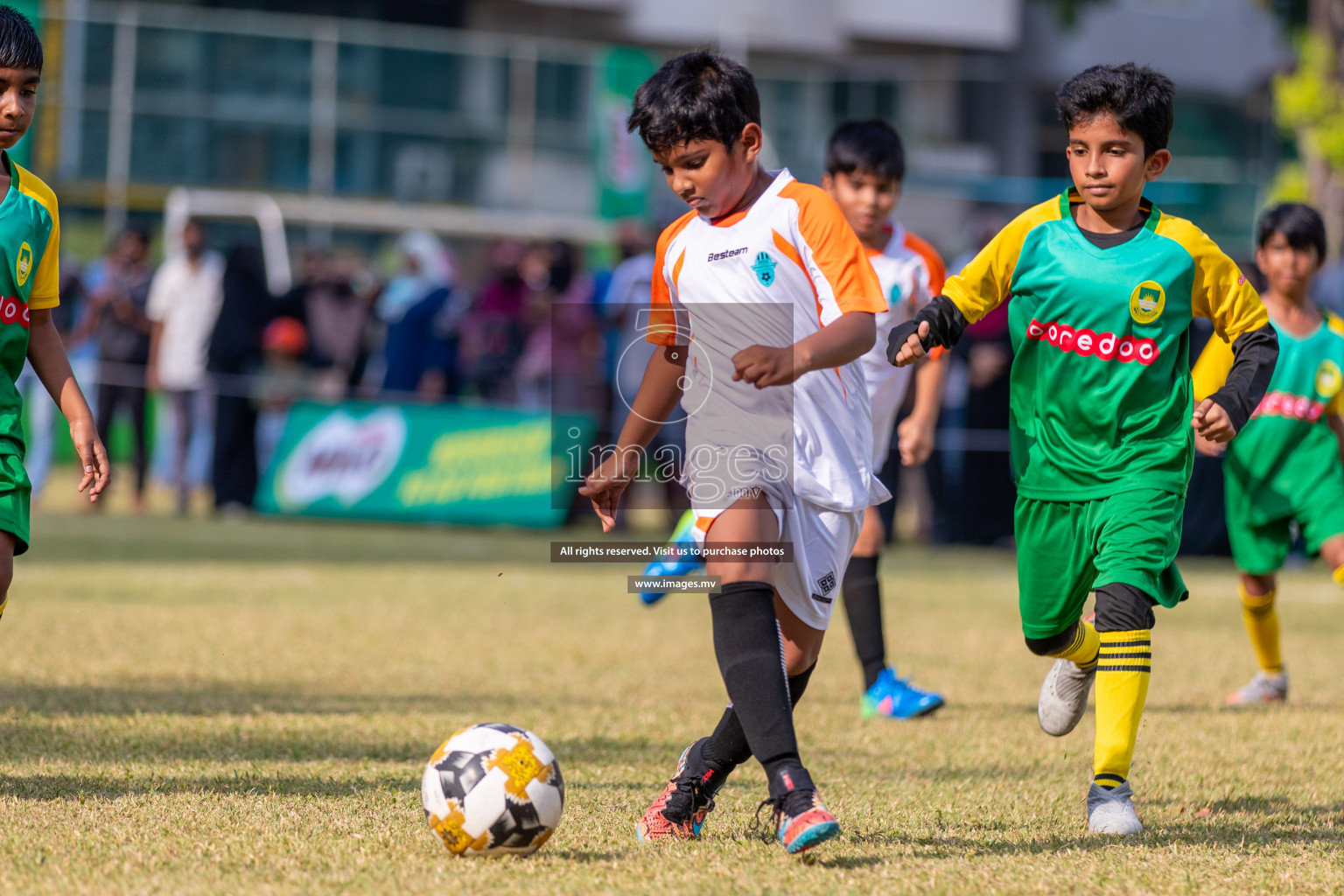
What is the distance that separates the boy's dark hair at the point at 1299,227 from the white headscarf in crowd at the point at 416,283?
10.0 meters

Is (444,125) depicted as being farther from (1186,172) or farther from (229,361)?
(1186,172)

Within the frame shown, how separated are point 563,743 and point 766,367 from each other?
2364mm

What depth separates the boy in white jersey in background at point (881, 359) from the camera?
650cm

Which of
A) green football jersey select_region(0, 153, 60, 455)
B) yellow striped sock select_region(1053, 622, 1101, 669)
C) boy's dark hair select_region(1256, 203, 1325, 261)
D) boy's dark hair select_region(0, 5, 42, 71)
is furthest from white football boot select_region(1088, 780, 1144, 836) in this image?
boy's dark hair select_region(0, 5, 42, 71)

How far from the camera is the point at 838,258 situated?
13.0ft

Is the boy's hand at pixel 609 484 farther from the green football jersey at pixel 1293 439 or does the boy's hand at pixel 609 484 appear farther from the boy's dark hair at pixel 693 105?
the green football jersey at pixel 1293 439

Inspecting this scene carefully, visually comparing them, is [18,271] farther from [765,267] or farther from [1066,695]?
[1066,695]

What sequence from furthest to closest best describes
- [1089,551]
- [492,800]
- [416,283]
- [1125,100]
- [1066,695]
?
1. [416,283]
2. [1066,695]
3. [1089,551]
4. [1125,100]
5. [492,800]

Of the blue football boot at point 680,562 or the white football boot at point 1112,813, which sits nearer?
the white football boot at point 1112,813

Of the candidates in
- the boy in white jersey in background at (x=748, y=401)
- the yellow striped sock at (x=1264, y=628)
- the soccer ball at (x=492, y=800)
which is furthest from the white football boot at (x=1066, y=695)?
the yellow striped sock at (x=1264, y=628)

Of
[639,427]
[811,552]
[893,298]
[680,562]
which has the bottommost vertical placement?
[680,562]

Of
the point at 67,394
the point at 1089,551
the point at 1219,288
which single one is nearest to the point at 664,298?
the point at 1089,551

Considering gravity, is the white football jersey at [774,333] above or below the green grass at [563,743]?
above

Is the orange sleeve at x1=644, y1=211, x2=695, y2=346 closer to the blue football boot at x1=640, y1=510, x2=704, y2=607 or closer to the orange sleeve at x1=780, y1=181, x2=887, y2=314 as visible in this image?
the orange sleeve at x1=780, y1=181, x2=887, y2=314
